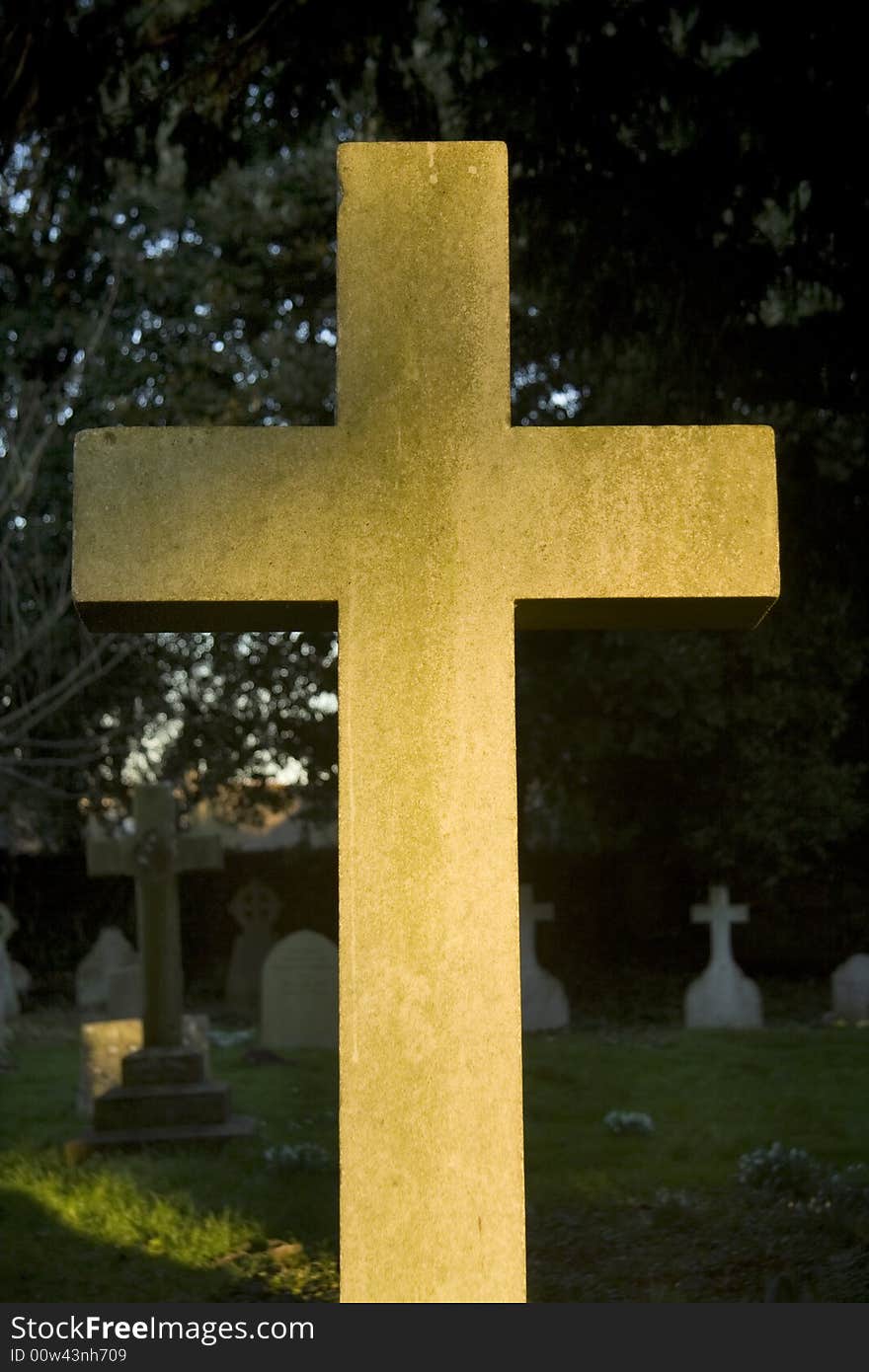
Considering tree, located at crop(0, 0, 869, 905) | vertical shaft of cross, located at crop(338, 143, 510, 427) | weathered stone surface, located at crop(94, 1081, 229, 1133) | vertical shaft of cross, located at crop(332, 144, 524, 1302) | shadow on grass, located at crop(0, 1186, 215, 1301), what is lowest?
shadow on grass, located at crop(0, 1186, 215, 1301)

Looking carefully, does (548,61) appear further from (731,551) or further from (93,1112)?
(93,1112)

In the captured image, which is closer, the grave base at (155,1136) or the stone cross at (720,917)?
the grave base at (155,1136)

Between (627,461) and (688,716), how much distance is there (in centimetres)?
1245

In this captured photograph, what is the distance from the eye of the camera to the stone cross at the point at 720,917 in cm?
1454

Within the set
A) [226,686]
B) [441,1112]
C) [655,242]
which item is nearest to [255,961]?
[226,686]

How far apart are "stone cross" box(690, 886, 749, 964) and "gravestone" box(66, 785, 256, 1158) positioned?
19.5ft

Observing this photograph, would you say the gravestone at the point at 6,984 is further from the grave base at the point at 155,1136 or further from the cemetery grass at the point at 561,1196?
the grave base at the point at 155,1136

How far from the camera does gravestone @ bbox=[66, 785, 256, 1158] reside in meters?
8.95

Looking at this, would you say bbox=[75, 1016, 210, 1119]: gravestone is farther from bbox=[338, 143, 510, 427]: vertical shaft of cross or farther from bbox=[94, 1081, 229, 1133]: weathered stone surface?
bbox=[338, 143, 510, 427]: vertical shaft of cross

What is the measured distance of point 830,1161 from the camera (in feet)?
25.8

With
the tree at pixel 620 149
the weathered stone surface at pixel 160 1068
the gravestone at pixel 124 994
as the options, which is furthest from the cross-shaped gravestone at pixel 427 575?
the gravestone at pixel 124 994

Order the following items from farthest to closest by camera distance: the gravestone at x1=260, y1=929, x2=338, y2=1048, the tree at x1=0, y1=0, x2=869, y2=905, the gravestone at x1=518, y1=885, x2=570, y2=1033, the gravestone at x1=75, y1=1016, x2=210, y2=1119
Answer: the gravestone at x1=518, y1=885, x2=570, y2=1033 → the gravestone at x1=260, y1=929, x2=338, y2=1048 → the gravestone at x1=75, y1=1016, x2=210, y2=1119 → the tree at x1=0, y1=0, x2=869, y2=905

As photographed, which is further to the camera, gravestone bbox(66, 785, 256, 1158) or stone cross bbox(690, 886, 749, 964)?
stone cross bbox(690, 886, 749, 964)

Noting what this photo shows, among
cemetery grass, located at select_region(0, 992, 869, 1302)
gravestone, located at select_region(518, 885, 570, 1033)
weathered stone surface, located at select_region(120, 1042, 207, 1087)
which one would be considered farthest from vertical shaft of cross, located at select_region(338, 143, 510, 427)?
gravestone, located at select_region(518, 885, 570, 1033)
